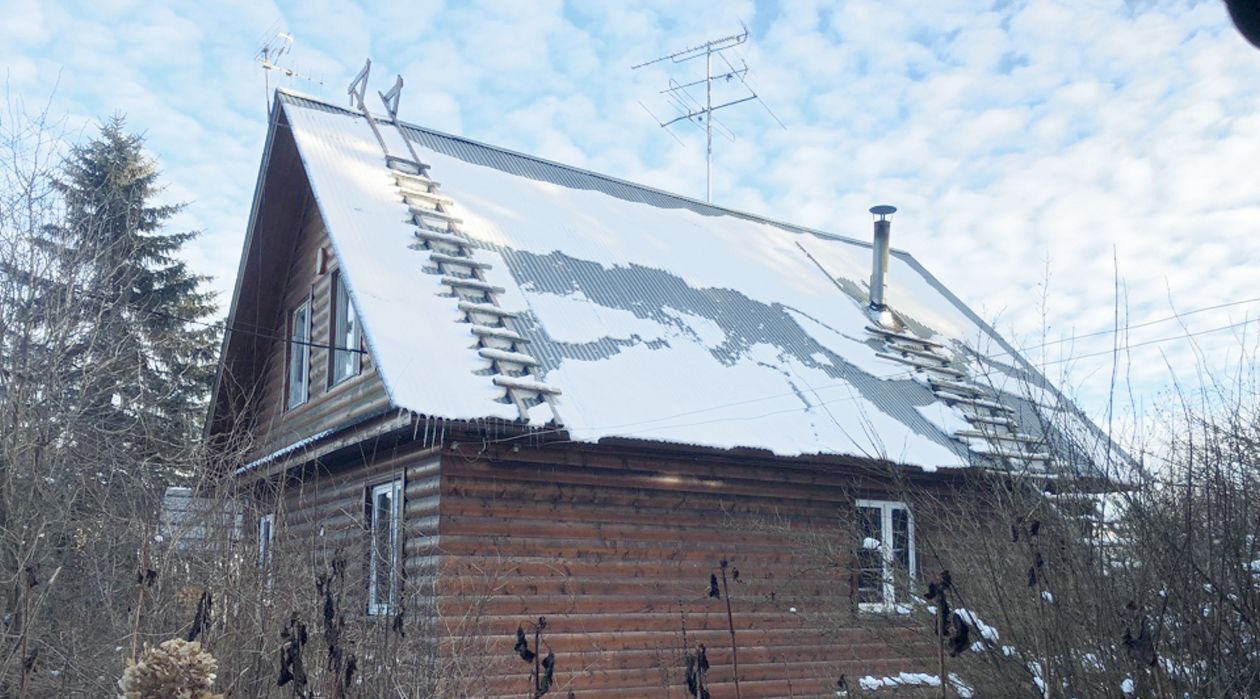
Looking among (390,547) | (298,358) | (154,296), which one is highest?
(154,296)

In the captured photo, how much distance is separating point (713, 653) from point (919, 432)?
390 centimetres

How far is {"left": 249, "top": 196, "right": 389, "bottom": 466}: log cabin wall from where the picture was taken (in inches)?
463

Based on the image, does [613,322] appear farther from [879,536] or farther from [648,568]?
[879,536]

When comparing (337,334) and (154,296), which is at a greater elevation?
(154,296)

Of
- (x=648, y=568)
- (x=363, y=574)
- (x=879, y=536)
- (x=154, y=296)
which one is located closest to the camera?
(x=363, y=574)

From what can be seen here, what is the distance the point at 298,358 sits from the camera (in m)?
14.6

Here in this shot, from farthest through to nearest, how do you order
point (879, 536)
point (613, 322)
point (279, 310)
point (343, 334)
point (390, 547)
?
point (279, 310) < point (343, 334) < point (879, 536) < point (613, 322) < point (390, 547)

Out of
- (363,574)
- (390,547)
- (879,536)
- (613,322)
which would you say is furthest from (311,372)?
(879,536)

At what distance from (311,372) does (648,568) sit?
5.45m

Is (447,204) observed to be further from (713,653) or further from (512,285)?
(713,653)

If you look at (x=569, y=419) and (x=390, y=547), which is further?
(x=569, y=419)

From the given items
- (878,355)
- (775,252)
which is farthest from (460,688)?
(775,252)

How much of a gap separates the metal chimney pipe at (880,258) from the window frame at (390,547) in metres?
8.60

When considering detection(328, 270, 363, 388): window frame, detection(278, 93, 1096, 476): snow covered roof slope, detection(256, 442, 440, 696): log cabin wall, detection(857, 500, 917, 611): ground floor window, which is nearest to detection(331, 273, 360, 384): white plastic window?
detection(328, 270, 363, 388): window frame
